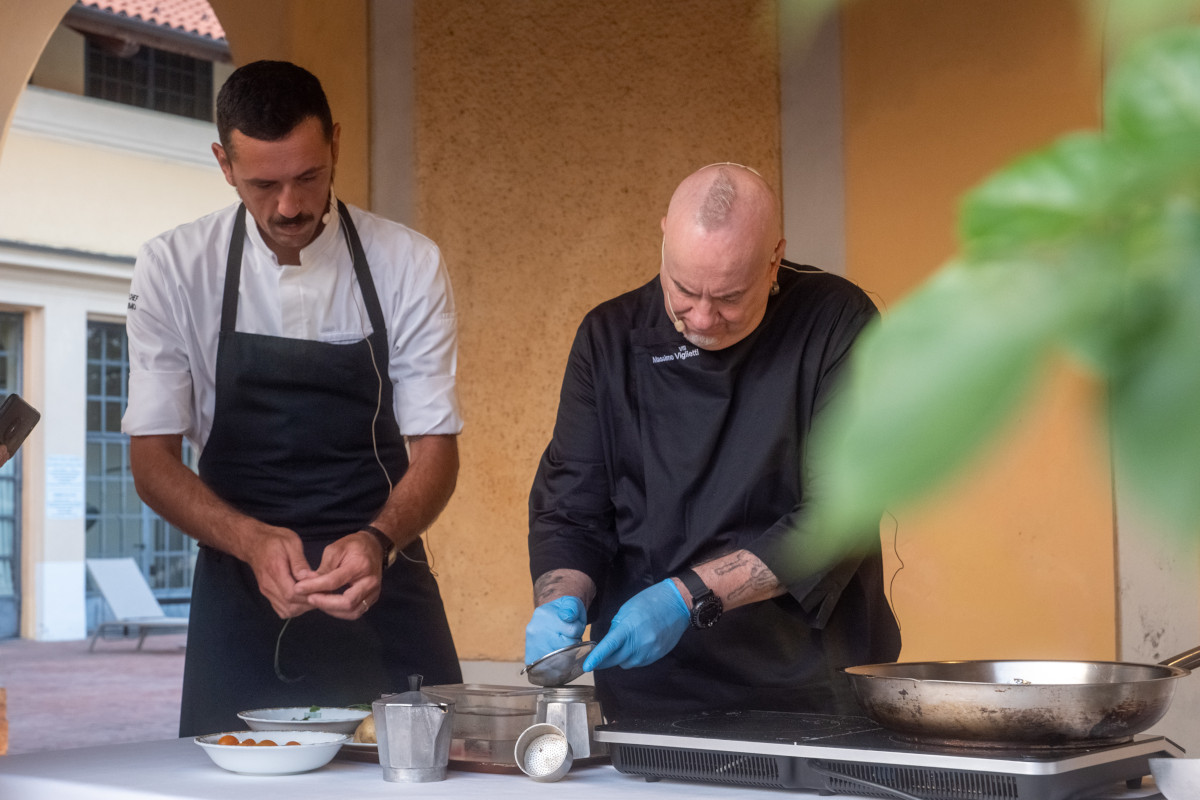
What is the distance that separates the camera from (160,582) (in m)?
14.2

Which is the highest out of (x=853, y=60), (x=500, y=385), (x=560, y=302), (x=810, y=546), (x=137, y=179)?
(x=137, y=179)

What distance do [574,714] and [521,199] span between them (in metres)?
2.79

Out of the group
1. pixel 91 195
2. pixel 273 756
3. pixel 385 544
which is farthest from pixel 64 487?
pixel 273 756

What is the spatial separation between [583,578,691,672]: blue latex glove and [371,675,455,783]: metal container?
0.31 meters

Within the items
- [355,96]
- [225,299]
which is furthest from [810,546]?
[355,96]

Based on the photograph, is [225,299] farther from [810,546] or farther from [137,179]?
[137,179]

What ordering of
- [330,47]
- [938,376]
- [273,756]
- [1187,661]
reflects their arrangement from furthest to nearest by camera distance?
[330,47] < [273,756] < [1187,661] < [938,376]

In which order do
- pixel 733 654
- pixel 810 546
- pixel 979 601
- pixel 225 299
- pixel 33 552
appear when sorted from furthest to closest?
pixel 33 552 → pixel 979 601 → pixel 225 299 → pixel 733 654 → pixel 810 546

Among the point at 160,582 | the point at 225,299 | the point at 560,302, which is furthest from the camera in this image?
the point at 160,582

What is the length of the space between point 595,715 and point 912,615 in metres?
2.12

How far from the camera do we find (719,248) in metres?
1.96

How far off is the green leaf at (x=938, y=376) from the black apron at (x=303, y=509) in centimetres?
223

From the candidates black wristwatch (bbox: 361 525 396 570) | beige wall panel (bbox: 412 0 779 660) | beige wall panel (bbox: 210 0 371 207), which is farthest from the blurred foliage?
beige wall panel (bbox: 210 0 371 207)

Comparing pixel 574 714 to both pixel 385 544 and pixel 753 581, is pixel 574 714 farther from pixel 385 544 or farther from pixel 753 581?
pixel 385 544
